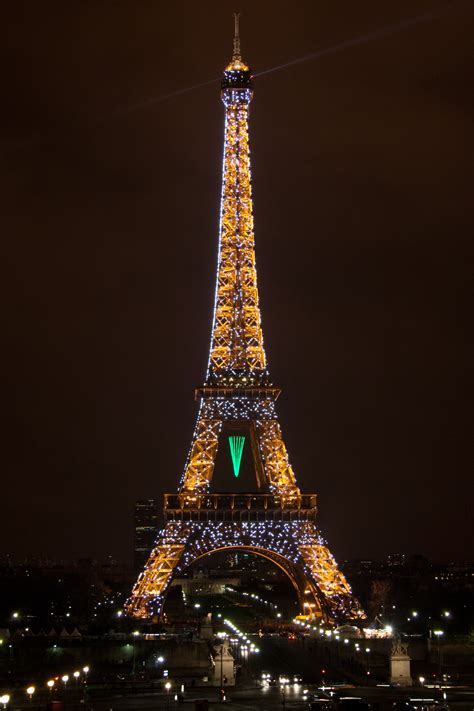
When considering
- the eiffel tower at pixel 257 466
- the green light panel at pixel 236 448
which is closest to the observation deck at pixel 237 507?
the eiffel tower at pixel 257 466

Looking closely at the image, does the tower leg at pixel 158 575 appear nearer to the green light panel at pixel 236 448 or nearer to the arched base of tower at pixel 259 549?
the arched base of tower at pixel 259 549

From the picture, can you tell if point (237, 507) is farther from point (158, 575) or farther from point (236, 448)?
point (236, 448)

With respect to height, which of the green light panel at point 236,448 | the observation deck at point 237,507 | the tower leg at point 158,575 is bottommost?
the tower leg at point 158,575

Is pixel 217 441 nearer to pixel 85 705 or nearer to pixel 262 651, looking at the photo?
pixel 262 651

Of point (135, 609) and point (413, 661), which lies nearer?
point (413, 661)

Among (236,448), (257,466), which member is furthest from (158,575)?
(236,448)

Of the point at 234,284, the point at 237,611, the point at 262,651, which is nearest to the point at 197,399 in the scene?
the point at 234,284
